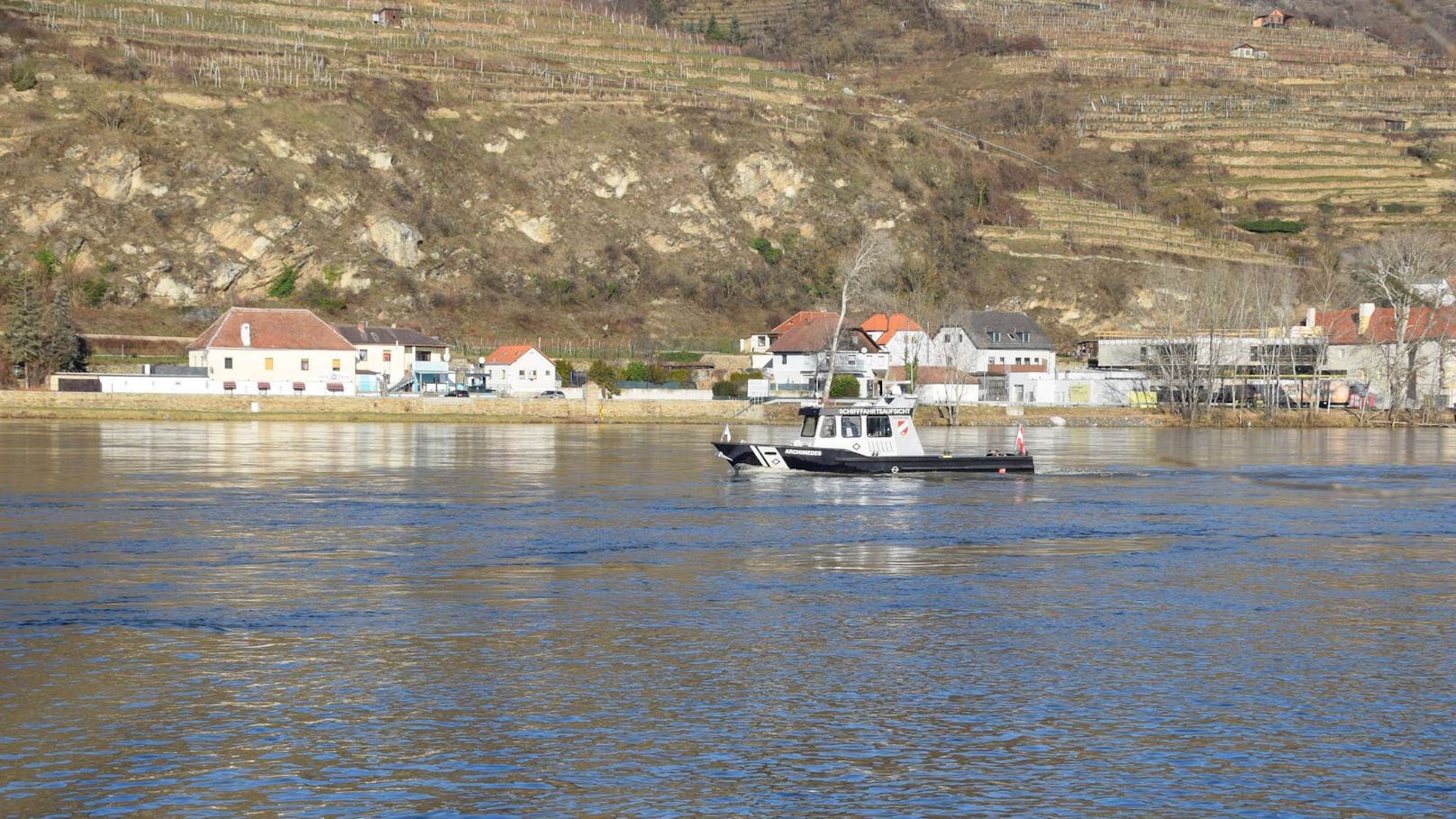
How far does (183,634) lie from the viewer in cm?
2473

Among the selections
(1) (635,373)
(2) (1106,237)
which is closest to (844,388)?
(1) (635,373)

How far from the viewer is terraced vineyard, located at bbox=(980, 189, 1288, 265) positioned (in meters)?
162

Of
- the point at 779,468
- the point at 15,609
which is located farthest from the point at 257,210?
the point at 15,609

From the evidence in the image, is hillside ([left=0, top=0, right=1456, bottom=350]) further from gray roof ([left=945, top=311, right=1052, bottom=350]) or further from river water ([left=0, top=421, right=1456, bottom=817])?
river water ([left=0, top=421, right=1456, bottom=817])

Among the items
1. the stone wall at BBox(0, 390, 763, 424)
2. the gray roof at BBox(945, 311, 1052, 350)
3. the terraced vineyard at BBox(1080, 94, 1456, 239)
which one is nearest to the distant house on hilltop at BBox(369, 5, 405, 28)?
the gray roof at BBox(945, 311, 1052, 350)

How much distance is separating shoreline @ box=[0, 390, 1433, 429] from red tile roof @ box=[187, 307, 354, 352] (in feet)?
29.6

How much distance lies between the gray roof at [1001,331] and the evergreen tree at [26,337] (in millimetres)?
67884

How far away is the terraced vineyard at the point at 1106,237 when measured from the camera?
6378 inches

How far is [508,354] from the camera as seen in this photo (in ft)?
376

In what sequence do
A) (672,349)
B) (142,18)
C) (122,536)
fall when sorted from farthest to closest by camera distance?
(142,18), (672,349), (122,536)

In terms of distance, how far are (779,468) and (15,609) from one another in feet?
113

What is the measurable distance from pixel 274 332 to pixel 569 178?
47838 mm

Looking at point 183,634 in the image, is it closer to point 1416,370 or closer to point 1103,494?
point 1103,494

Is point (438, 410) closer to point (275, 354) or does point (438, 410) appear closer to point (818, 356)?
point (275, 354)
